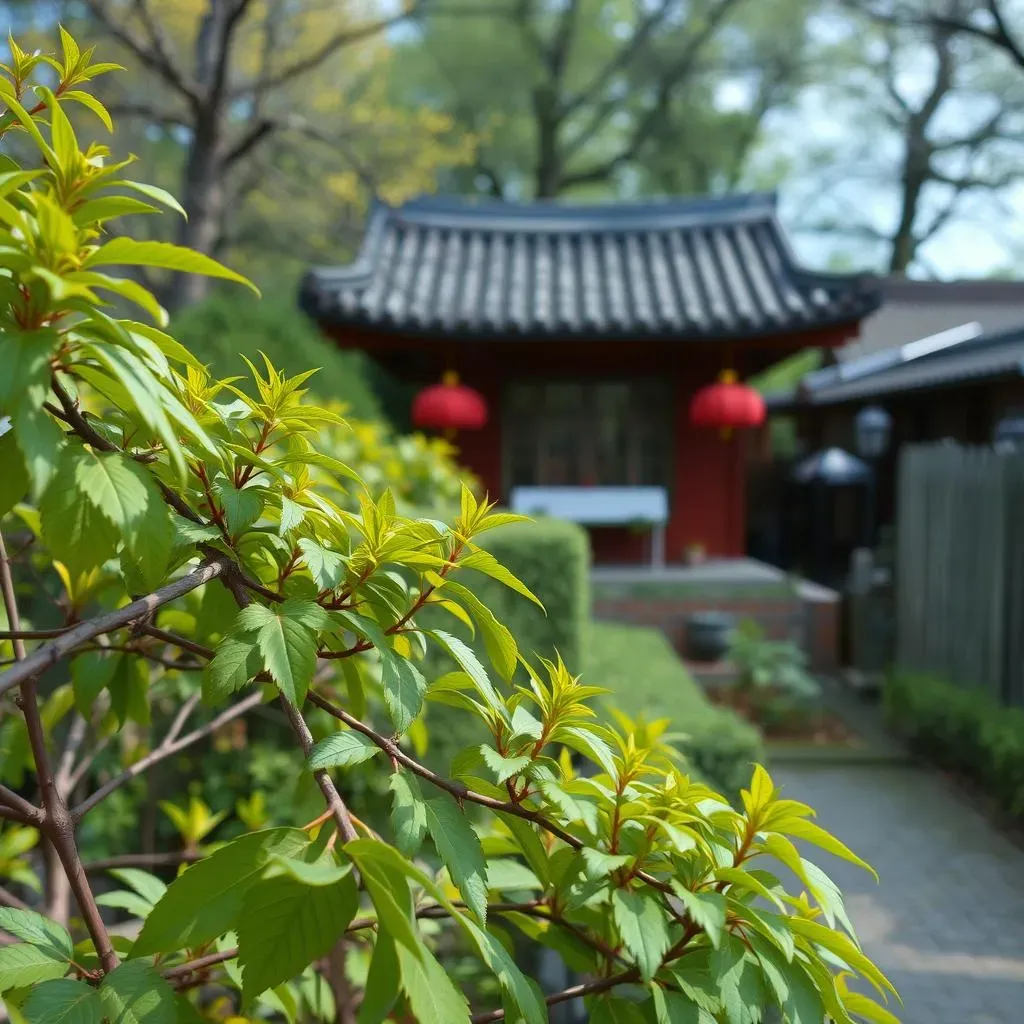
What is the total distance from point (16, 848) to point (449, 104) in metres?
23.9

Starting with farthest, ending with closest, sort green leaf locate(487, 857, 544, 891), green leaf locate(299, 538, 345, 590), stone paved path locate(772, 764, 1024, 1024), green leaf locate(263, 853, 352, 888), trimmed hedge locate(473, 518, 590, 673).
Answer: trimmed hedge locate(473, 518, 590, 673), stone paved path locate(772, 764, 1024, 1024), green leaf locate(487, 857, 544, 891), green leaf locate(299, 538, 345, 590), green leaf locate(263, 853, 352, 888)

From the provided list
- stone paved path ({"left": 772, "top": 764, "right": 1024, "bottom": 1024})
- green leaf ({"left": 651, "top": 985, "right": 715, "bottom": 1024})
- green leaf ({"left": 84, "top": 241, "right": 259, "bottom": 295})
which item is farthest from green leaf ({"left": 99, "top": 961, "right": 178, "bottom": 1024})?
stone paved path ({"left": 772, "top": 764, "right": 1024, "bottom": 1024})

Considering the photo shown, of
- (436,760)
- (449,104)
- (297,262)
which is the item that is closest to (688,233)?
(436,760)

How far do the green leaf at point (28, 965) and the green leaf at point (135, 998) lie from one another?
0.14 m

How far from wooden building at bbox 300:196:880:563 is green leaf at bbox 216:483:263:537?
22.4 ft

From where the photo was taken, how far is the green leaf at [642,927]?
2.64 feet

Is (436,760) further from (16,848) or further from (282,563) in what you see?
(282,563)

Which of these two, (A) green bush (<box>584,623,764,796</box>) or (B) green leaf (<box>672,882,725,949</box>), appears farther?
(A) green bush (<box>584,623,764,796</box>)

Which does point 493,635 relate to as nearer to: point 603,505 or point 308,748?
point 308,748

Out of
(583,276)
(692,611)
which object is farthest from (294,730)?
(583,276)

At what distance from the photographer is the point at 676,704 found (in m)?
4.16

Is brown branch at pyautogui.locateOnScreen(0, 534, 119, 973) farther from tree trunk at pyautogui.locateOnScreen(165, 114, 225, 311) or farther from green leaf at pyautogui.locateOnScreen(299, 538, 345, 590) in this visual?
tree trunk at pyautogui.locateOnScreen(165, 114, 225, 311)

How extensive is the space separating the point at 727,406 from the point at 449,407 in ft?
8.30

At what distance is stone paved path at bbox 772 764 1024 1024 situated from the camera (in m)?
3.14
